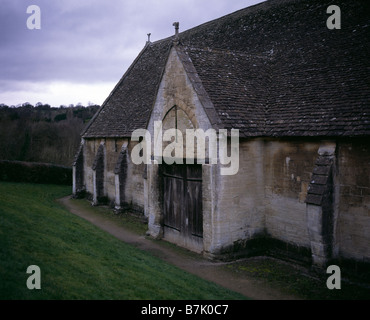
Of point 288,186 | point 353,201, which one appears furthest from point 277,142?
point 353,201

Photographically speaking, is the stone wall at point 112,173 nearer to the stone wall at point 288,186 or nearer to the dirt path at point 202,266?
the dirt path at point 202,266

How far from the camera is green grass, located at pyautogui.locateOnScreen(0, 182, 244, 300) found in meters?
6.23

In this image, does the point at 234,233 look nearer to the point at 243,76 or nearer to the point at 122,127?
the point at 243,76

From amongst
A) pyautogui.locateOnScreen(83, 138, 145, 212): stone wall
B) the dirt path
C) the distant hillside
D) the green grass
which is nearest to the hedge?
pyautogui.locateOnScreen(83, 138, 145, 212): stone wall

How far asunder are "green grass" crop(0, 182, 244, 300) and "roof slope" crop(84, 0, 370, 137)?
17.6ft

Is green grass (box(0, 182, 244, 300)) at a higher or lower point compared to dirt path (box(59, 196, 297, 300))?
higher

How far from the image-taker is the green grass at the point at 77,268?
623cm

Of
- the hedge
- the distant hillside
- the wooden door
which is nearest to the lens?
the wooden door

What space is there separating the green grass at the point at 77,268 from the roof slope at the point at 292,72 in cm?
537

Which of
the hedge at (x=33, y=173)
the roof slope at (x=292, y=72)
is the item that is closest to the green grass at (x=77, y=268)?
the roof slope at (x=292, y=72)

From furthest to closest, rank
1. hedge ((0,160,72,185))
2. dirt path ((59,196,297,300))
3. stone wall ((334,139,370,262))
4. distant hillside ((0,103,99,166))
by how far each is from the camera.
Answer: distant hillside ((0,103,99,166)) < hedge ((0,160,72,185)) < stone wall ((334,139,370,262)) < dirt path ((59,196,297,300))

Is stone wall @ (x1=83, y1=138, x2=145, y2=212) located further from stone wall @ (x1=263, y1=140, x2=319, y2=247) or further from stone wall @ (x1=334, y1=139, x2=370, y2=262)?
stone wall @ (x1=334, y1=139, x2=370, y2=262)

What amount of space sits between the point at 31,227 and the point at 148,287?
431 cm
